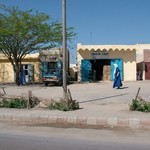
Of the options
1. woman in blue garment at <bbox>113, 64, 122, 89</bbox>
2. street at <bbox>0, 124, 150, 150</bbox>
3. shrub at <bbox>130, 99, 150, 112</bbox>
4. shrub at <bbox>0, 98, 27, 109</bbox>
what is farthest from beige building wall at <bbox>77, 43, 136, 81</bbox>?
street at <bbox>0, 124, 150, 150</bbox>

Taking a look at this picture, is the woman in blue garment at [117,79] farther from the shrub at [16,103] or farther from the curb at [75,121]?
the curb at [75,121]

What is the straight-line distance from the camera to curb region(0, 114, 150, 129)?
10383mm

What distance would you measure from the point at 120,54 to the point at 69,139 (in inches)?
1169

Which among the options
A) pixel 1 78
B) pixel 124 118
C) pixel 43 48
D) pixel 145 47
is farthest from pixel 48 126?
pixel 145 47

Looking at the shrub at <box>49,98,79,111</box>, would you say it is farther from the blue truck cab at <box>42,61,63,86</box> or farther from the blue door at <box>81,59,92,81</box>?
the blue door at <box>81,59,92,81</box>

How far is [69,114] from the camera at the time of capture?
11.7m

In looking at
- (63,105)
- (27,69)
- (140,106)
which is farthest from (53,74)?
(140,106)

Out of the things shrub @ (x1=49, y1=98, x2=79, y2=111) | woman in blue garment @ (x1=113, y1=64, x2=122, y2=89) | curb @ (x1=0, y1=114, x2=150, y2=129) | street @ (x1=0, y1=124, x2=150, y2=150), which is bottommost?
street @ (x1=0, y1=124, x2=150, y2=150)

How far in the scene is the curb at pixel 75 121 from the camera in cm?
1038

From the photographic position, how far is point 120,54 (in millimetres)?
37469

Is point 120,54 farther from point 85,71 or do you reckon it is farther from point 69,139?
point 69,139

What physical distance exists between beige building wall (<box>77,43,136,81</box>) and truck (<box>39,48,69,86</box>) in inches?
97.3

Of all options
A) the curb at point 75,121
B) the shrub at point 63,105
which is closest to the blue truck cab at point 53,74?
the shrub at point 63,105

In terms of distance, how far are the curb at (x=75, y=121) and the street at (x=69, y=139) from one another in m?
0.50
